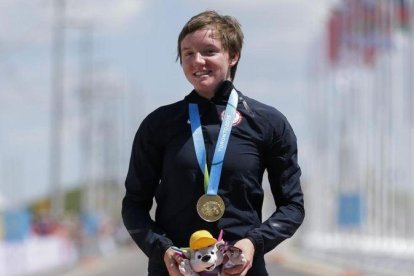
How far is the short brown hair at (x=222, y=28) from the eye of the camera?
5668 millimetres

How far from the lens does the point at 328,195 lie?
244 feet

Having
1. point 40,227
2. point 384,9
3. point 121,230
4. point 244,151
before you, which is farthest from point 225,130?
point 121,230

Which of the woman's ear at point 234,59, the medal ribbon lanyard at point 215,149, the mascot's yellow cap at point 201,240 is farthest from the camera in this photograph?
the woman's ear at point 234,59

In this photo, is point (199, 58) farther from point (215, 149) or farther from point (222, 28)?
point (215, 149)

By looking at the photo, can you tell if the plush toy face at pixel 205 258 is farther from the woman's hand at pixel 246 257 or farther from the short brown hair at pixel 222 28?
the short brown hair at pixel 222 28

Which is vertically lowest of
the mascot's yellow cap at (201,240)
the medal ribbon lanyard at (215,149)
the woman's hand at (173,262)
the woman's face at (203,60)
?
the woman's hand at (173,262)

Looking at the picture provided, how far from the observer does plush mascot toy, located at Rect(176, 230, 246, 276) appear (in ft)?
17.7

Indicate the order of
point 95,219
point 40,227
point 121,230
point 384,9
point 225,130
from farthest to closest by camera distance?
point 121,230, point 95,219, point 384,9, point 40,227, point 225,130

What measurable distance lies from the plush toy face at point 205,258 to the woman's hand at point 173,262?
0.19ft

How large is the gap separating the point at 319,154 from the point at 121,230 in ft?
83.2

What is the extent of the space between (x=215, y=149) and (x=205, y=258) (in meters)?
0.41

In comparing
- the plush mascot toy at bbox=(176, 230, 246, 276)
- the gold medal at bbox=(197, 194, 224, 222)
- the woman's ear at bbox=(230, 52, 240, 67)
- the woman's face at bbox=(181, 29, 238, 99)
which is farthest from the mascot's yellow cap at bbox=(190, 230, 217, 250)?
the woman's ear at bbox=(230, 52, 240, 67)

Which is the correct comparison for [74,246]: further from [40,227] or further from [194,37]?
[194,37]

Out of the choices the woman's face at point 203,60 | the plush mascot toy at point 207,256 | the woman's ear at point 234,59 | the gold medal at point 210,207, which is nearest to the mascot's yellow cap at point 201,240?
the plush mascot toy at point 207,256
